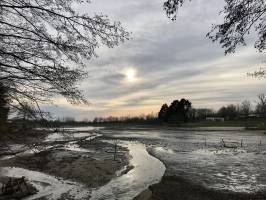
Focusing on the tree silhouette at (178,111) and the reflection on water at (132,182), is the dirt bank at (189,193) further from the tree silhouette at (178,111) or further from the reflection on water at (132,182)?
the tree silhouette at (178,111)

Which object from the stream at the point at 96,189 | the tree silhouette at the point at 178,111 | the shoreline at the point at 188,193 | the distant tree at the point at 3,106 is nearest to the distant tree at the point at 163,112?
the tree silhouette at the point at 178,111

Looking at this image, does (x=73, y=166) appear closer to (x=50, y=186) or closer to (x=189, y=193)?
(x=50, y=186)

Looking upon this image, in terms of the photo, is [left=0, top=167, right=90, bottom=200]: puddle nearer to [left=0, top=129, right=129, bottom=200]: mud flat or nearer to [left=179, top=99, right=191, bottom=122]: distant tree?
[left=0, top=129, right=129, bottom=200]: mud flat

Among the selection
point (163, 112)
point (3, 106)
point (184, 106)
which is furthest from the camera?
point (163, 112)

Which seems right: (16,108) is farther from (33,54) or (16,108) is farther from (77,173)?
(77,173)

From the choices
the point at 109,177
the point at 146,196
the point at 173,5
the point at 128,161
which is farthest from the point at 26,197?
the point at 128,161

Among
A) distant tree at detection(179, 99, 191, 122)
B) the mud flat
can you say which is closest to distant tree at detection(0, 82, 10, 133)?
the mud flat

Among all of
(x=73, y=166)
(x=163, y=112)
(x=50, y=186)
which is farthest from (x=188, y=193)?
(x=163, y=112)

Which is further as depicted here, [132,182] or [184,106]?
[184,106]

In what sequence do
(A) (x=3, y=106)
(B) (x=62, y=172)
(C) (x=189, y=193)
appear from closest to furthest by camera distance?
(A) (x=3, y=106) → (C) (x=189, y=193) → (B) (x=62, y=172)

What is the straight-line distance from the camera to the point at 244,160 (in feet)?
121

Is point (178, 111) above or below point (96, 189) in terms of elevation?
above

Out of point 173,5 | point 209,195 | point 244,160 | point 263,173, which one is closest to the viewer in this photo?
point 173,5

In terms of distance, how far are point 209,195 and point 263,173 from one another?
886 cm
